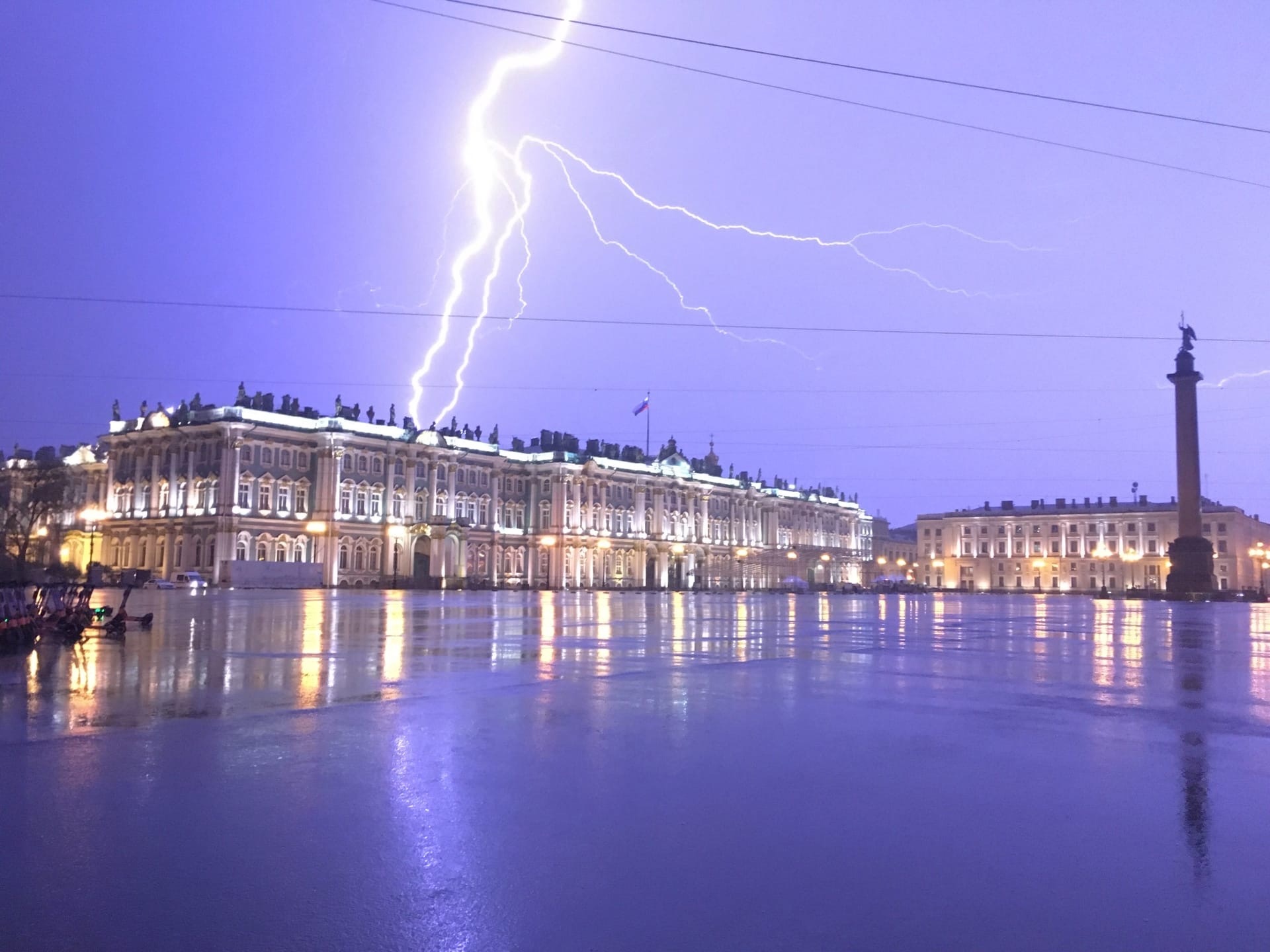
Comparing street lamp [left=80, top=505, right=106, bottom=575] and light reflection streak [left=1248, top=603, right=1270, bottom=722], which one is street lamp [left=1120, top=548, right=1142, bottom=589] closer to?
light reflection streak [left=1248, top=603, right=1270, bottom=722]

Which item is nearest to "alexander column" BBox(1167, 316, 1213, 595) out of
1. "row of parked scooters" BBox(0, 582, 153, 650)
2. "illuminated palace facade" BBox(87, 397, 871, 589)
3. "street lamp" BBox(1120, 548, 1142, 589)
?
"illuminated palace facade" BBox(87, 397, 871, 589)

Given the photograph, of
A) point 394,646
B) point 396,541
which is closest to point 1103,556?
point 396,541

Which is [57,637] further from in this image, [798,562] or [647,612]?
[798,562]

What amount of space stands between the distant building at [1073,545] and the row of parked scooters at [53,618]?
418 ft

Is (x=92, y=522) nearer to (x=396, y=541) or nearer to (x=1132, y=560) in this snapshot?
(x=396, y=541)

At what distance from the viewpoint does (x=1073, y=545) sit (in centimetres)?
13875

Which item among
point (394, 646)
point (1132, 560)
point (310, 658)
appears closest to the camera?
point (310, 658)

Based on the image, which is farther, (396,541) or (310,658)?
(396,541)

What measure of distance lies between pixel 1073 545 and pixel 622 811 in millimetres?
146570

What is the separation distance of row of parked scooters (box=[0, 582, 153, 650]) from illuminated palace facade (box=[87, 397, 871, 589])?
56486 millimetres

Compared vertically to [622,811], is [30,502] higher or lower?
higher

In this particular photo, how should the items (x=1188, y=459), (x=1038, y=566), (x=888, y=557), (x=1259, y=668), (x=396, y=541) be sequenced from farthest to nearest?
(x=888, y=557), (x=1038, y=566), (x=396, y=541), (x=1188, y=459), (x=1259, y=668)

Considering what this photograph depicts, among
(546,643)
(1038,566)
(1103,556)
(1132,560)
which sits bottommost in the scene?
(546,643)

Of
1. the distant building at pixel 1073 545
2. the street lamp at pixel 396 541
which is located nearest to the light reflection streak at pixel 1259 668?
the street lamp at pixel 396 541
